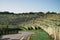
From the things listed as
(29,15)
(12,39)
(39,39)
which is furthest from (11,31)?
(29,15)

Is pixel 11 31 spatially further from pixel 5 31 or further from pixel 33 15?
pixel 33 15

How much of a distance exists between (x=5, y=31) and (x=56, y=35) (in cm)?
2422

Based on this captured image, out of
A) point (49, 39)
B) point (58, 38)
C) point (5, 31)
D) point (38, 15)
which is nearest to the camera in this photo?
point (58, 38)

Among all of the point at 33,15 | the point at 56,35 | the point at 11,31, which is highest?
the point at 56,35

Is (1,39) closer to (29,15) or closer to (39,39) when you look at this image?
(39,39)

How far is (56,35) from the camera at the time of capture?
42531 millimetres

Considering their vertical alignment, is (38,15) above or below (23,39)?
below

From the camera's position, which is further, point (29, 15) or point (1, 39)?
point (29, 15)

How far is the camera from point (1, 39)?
164 ft

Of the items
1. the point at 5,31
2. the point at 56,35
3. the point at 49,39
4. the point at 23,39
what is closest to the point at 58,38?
the point at 56,35

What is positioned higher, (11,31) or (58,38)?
(58,38)

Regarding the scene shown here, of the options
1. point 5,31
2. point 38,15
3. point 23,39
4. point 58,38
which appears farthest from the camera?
point 38,15

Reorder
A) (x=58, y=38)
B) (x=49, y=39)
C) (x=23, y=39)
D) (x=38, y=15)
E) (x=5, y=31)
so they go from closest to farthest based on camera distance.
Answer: (x=58, y=38) < (x=49, y=39) < (x=23, y=39) < (x=5, y=31) < (x=38, y=15)

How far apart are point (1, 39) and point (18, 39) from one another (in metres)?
2.67
